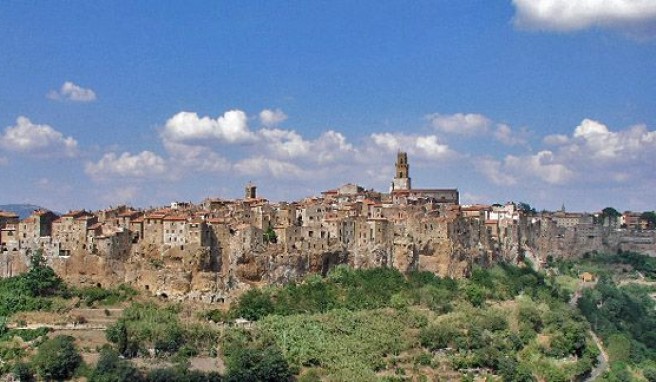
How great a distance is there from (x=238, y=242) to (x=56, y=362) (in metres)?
11.6

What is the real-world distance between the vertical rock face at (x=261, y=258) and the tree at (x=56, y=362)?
6.43 metres

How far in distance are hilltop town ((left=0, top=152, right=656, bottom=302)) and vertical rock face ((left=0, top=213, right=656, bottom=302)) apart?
0.05m

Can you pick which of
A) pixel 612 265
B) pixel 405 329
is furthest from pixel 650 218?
pixel 405 329

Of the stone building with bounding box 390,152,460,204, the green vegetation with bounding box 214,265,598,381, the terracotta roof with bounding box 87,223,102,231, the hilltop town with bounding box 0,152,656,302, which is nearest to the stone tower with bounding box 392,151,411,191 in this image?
the stone building with bounding box 390,152,460,204

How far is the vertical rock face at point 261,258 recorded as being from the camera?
43.0m

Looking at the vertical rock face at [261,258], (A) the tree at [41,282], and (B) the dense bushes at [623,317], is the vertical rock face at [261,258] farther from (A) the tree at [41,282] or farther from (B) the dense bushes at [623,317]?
(B) the dense bushes at [623,317]

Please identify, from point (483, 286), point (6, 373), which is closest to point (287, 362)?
point (6, 373)

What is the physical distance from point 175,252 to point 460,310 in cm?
1589

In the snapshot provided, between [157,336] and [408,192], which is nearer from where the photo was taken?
[157,336]

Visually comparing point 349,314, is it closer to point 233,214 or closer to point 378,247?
point 378,247

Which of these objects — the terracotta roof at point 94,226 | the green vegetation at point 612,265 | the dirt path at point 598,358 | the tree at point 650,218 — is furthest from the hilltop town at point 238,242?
the tree at point 650,218

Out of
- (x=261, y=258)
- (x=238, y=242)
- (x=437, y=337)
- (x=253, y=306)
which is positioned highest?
(x=238, y=242)

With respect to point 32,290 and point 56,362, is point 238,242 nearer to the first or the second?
point 32,290

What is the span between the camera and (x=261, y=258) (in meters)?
44.2
